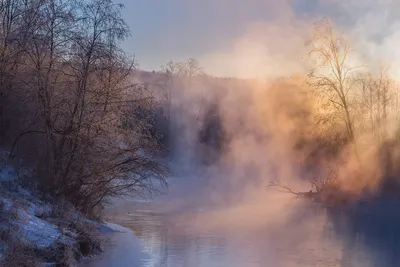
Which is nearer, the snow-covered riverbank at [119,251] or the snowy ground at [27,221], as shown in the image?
the snowy ground at [27,221]

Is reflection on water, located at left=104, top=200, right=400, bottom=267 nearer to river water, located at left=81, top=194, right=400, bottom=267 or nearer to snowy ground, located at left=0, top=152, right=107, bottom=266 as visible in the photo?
river water, located at left=81, top=194, right=400, bottom=267

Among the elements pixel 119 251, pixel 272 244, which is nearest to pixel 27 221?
pixel 119 251

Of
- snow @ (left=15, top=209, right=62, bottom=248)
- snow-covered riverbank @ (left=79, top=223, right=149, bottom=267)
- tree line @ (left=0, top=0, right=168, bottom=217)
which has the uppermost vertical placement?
tree line @ (left=0, top=0, right=168, bottom=217)

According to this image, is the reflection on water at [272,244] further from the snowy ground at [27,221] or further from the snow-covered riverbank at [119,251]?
the snowy ground at [27,221]

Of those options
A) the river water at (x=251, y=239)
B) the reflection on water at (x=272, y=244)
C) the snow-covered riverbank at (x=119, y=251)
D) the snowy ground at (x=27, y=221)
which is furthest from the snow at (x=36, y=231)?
the reflection on water at (x=272, y=244)

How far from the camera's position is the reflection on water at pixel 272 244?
1550 cm

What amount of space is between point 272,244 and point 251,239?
3.36 feet

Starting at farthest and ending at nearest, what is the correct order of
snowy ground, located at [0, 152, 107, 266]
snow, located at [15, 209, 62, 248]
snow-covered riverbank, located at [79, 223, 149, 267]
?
snow-covered riverbank, located at [79, 223, 149, 267], snow, located at [15, 209, 62, 248], snowy ground, located at [0, 152, 107, 266]

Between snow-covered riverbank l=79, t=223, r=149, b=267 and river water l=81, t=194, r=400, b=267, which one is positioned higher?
snow-covered riverbank l=79, t=223, r=149, b=267

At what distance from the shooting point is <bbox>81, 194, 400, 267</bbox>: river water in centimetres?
1543

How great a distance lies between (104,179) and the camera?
1845cm

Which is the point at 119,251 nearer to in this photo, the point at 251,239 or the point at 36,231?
the point at 36,231

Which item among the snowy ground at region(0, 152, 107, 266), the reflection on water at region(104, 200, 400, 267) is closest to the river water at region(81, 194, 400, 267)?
the reflection on water at region(104, 200, 400, 267)

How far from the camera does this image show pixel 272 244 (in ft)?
61.0
